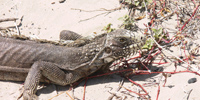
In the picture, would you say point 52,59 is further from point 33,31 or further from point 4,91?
point 33,31

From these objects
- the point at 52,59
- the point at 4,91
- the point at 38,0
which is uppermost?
the point at 38,0

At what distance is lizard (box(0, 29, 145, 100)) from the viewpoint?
5578mm

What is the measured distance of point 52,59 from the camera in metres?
5.81

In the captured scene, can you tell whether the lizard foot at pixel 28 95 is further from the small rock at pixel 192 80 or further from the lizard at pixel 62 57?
the small rock at pixel 192 80

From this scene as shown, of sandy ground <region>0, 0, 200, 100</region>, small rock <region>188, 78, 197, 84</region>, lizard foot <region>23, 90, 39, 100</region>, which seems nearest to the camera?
small rock <region>188, 78, 197, 84</region>

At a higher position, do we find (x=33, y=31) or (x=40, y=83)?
(x=33, y=31)

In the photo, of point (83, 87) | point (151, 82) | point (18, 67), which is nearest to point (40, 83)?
point (18, 67)

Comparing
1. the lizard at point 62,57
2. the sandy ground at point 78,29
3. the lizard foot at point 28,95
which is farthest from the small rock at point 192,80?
the lizard foot at point 28,95

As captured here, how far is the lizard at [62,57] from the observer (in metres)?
5.58

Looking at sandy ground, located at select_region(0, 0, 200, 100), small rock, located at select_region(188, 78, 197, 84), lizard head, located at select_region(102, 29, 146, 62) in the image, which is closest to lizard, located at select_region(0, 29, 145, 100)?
lizard head, located at select_region(102, 29, 146, 62)

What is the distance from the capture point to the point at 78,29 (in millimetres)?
7562

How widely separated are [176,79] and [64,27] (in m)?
3.72

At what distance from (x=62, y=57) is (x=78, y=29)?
1.92 m

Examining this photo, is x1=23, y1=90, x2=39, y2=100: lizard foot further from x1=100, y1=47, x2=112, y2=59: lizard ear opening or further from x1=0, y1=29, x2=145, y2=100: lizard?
x1=100, y1=47, x2=112, y2=59: lizard ear opening
